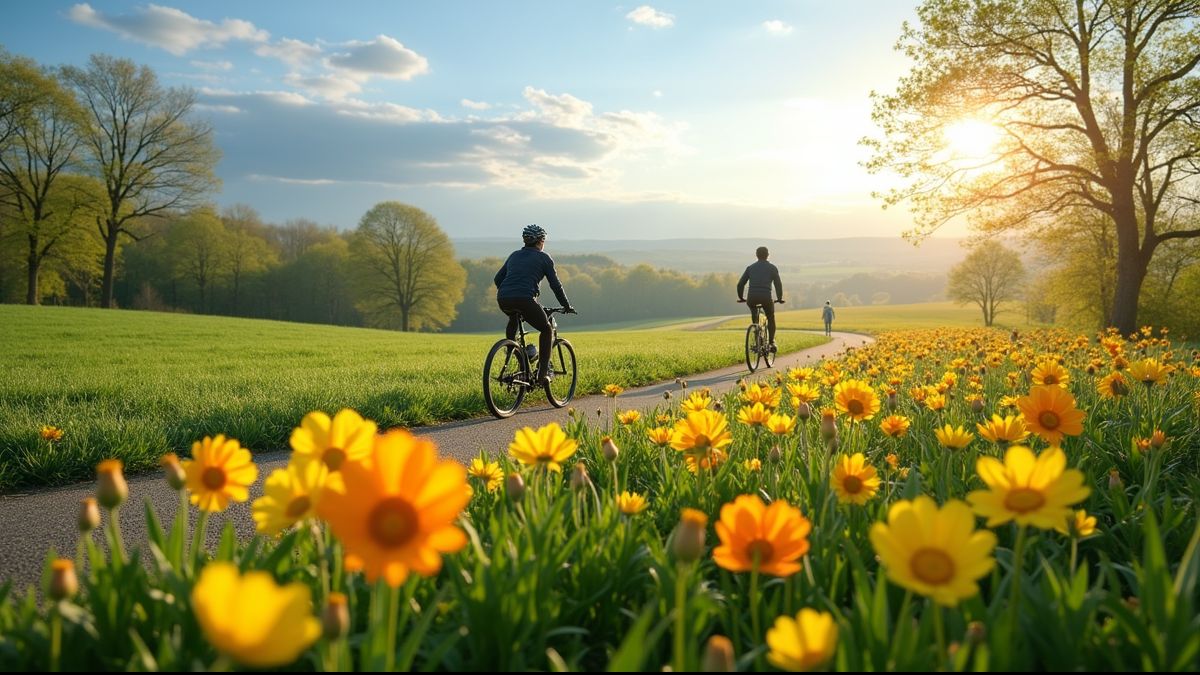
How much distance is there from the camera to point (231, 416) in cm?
584

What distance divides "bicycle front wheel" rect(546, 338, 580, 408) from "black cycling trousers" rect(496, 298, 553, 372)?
53 centimetres

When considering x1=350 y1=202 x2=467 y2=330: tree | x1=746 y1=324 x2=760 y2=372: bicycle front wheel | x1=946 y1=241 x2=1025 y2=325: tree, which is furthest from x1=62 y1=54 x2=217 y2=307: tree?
x1=946 y1=241 x2=1025 y2=325: tree

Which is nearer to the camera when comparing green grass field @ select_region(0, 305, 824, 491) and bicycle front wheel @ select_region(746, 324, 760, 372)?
green grass field @ select_region(0, 305, 824, 491)

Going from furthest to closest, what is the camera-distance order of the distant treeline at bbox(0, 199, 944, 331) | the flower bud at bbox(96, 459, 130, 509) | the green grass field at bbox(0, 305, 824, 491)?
1. the distant treeline at bbox(0, 199, 944, 331)
2. the green grass field at bbox(0, 305, 824, 491)
3. the flower bud at bbox(96, 459, 130, 509)

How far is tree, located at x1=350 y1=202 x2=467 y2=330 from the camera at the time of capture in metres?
48.6

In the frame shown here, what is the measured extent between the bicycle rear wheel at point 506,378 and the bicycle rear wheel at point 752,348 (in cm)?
596

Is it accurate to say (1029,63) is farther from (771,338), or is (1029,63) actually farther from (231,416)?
(231,416)

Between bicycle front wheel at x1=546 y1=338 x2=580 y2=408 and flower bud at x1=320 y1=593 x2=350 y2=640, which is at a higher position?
flower bud at x1=320 y1=593 x2=350 y2=640

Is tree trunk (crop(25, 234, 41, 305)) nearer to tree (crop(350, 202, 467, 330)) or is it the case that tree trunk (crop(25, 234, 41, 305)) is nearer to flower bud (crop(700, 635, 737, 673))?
tree (crop(350, 202, 467, 330))

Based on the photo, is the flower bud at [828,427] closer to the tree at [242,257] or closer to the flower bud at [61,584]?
the flower bud at [61,584]

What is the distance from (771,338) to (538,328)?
7.14 metres

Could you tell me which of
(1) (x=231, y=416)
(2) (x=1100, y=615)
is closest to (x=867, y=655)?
(2) (x=1100, y=615)

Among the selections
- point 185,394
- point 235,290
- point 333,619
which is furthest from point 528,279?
point 235,290

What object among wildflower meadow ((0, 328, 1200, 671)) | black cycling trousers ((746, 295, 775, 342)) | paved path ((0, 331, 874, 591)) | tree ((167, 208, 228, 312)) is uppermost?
tree ((167, 208, 228, 312))
